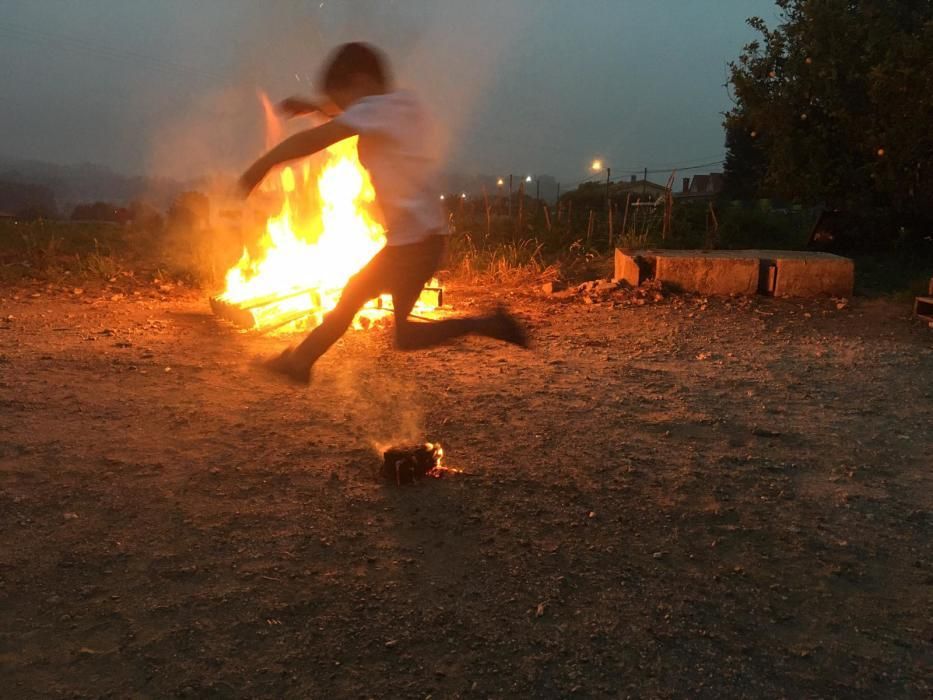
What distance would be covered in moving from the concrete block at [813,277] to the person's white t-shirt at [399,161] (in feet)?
19.8

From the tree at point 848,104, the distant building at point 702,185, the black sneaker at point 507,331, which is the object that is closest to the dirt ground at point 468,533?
the black sneaker at point 507,331

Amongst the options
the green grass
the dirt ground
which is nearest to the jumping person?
the dirt ground

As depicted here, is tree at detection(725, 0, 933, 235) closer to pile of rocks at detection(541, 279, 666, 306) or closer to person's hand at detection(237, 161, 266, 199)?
pile of rocks at detection(541, 279, 666, 306)

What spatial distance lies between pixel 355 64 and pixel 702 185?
54.7 m

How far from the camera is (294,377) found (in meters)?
3.42

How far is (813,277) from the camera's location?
26.2ft

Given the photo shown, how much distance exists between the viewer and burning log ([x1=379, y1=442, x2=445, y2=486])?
321 centimetres

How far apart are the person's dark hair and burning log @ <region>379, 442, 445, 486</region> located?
1.67 m

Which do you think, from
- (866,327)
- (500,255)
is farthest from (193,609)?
(500,255)

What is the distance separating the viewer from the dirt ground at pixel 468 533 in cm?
204

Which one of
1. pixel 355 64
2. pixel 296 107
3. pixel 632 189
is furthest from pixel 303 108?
pixel 632 189

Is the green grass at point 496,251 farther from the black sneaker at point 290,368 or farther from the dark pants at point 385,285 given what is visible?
the dark pants at point 385,285

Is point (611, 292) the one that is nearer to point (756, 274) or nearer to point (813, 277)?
point (756, 274)

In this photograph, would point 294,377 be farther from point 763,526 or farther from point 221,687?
point 763,526
